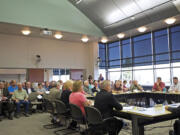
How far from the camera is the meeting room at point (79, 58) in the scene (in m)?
5.21

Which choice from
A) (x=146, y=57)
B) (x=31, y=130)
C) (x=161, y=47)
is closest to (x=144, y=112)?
(x=31, y=130)

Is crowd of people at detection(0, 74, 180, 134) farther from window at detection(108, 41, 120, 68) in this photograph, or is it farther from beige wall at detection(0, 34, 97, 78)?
window at detection(108, 41, 120, 68)

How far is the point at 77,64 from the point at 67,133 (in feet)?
26.3

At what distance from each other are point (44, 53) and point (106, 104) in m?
8.59

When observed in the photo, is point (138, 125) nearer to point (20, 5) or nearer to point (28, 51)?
point (20, 5)

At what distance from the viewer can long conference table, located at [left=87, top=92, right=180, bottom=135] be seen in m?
2.77

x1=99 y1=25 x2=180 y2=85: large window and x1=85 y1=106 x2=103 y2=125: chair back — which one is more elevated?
x1=99 y1=25 x2=180 y2=85: large window

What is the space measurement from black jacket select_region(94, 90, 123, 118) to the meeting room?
554 mm

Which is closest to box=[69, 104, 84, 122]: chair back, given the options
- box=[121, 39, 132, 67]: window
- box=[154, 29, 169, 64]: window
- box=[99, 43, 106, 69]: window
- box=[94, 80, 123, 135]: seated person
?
box=[94, 80, 123, 135]: seated person

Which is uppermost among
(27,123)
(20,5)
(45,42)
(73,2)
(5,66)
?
(73,2)

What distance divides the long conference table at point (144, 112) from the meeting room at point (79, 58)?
0.05 metres

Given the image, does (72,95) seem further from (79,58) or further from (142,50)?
(79,58)

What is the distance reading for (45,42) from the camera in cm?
1098

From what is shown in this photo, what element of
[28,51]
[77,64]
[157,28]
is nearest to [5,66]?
[28,51]
